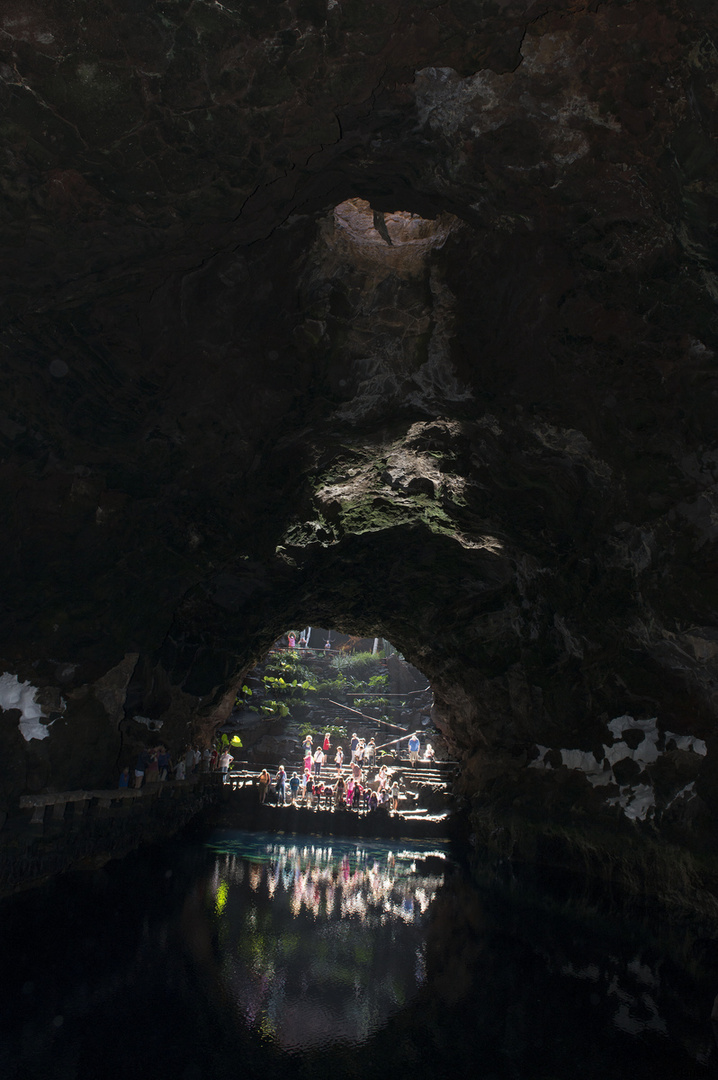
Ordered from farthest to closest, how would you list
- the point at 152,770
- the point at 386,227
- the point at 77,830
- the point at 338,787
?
the point at 338,787, the point at 152,770, the point at 77,830, the point at 386,227

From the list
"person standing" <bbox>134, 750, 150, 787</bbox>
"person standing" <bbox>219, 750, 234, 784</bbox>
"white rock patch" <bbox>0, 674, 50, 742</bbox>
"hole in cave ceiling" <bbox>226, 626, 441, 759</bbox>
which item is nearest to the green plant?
"hole in cave ceiling" <bbox>226, 626, 441, 759</bbox>

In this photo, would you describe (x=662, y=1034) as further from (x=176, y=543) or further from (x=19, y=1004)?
(x=176, y=543)

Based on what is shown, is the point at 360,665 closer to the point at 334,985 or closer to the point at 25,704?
the point at 25,704

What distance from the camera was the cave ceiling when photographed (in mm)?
5078

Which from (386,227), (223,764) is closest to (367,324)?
(386,227)

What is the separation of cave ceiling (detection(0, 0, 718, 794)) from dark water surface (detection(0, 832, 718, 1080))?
383 cm

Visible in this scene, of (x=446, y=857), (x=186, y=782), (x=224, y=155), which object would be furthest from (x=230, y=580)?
(x=224, y=155)

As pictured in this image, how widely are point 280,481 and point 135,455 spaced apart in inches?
92.7

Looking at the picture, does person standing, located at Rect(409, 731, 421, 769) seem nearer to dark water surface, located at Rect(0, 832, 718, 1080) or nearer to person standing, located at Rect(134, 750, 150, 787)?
person standing, located at Rect(134, 750, 150, 787)

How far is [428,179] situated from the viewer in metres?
6.73

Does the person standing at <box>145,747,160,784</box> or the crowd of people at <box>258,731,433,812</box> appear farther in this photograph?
the crowd of people at <box>258,731,433,812</box>

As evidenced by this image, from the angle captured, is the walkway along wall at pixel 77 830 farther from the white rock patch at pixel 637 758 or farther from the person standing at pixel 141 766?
the white rock patch at pixel 637 758

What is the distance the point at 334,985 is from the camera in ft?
21.2

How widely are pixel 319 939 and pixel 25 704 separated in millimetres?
5831
